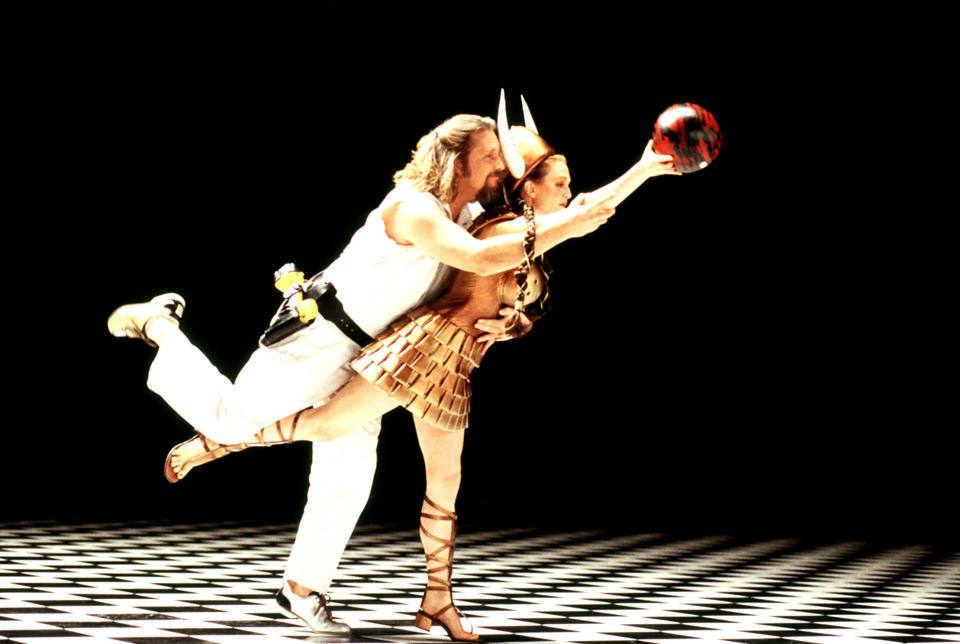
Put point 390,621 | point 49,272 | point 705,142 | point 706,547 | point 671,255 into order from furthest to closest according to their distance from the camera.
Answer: point 671,255 < point 49,272 < point 706,547 < point 390,621 < point 705,142

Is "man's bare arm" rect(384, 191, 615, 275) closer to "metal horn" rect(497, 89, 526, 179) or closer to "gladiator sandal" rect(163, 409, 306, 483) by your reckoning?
"metal horn" rect(497, 89, 526, 179)

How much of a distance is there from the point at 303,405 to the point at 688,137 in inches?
39.5

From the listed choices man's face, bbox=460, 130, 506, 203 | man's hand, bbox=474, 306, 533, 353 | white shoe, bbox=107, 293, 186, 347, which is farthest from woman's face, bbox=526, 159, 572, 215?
white shoe, bbox=107, 293, 186, 347

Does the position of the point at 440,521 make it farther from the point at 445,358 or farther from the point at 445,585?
the point at 445,358

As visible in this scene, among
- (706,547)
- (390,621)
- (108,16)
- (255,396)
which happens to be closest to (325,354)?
(255,396)

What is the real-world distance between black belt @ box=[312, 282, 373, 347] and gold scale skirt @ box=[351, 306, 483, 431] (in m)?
0.06

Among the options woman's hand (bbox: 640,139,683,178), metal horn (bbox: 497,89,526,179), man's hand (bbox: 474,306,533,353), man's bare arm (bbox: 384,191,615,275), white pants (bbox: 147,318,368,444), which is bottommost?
white pants (bbox: 147,318,368,444)

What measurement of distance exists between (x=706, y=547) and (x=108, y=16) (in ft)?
14.8

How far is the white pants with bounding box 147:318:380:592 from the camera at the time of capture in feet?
10.1

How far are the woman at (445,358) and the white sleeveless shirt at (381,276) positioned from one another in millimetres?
45

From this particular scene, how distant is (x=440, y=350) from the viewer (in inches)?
120

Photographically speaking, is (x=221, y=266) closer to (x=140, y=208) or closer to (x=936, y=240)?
(x=140, y=208)

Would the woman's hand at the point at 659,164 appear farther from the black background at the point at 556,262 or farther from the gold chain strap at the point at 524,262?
the black background at the point at 556,262

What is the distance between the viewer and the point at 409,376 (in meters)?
2.99
